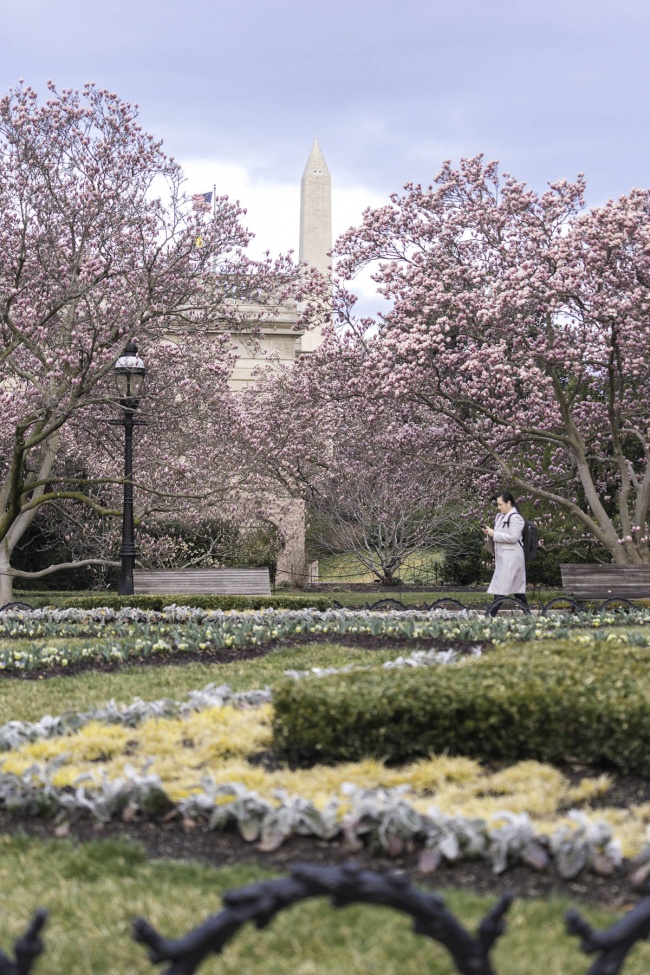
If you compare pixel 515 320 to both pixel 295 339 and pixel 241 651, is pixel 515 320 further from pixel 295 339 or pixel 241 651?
pixel 295 339

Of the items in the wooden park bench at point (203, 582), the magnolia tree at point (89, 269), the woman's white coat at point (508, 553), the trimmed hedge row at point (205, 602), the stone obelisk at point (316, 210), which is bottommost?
the trimmed hedge row at point (205, 602)

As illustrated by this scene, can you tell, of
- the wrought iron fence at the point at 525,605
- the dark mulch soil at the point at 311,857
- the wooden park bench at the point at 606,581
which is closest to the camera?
the dark mulch soil at the point at 311,857

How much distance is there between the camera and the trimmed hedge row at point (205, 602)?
13.1 meters

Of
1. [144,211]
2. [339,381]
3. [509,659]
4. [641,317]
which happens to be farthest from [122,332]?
[509,659]

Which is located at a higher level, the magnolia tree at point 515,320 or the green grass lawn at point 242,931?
the magnolia tree at point 515,320

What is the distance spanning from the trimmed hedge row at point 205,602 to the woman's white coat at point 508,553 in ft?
8.40

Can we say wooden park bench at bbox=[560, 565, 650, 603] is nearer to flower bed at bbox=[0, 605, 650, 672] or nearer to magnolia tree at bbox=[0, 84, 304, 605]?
flower bed at bbox=[0, 605, 650, 672]

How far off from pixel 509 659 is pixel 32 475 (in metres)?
14.0

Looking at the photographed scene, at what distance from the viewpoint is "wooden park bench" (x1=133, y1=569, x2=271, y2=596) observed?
47.0 feet

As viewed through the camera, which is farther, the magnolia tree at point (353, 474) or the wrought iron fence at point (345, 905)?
the magnolia tree at point (353, 474)

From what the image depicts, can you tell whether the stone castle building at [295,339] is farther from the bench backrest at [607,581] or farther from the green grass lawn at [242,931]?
the green grass lawn at [242,931]

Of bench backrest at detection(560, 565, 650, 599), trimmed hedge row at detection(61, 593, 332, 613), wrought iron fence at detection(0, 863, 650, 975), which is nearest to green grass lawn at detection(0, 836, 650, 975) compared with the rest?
wrought iron fence at detection(0, 863, 650, 975)

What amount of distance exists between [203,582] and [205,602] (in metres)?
1.17

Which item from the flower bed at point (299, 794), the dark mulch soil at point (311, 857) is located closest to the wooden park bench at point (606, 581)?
A: the flower bed at point (299, 794)
